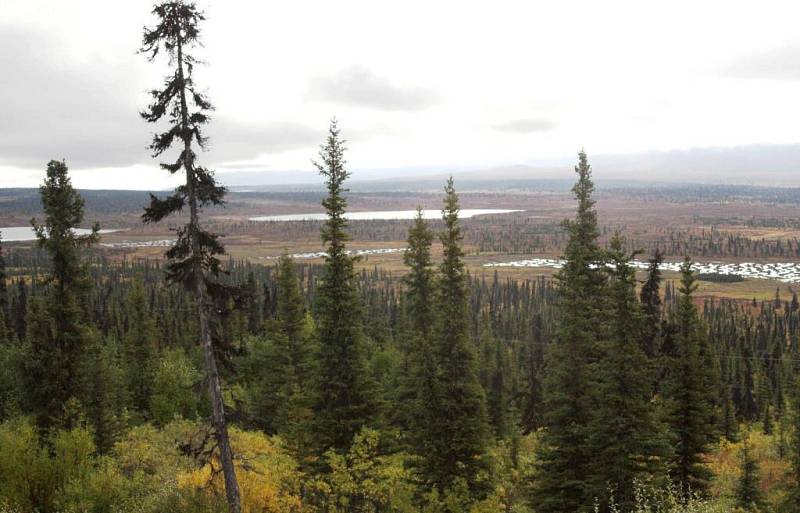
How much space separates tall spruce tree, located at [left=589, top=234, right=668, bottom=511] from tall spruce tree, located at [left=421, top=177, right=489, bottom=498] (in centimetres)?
591

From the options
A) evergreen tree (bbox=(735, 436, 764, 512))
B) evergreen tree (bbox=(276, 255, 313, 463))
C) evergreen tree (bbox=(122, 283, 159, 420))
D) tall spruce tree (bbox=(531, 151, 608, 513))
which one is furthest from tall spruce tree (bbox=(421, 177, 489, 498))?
evergreen tree (bbox=(122, 283, 159, 420))

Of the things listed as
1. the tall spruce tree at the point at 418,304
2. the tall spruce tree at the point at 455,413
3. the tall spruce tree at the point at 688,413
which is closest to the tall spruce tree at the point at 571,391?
the tall spruce tree at the point at 455,413

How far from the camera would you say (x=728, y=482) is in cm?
4066

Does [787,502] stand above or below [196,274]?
below

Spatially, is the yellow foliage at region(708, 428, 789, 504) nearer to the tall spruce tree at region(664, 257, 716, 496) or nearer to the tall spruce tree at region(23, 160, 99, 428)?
the tall spruce tree at region(664, 257, 716, 496)

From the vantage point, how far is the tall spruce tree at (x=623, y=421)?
23578mm

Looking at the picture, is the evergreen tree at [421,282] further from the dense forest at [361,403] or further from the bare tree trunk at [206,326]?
the bare tree trunk at [206,326]

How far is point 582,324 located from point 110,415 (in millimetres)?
31963

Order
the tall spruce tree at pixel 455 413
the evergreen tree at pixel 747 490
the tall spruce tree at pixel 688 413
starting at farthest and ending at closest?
the evergreen tree at pixel 747 490 → the tall spruce tree at pixel 688 413 → the tall spruce tree at pixel 455 413

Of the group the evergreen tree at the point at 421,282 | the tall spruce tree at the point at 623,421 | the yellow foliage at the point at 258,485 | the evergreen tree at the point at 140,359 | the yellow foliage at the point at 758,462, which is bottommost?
the yellow foliage at the point at 758,462

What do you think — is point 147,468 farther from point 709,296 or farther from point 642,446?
point 709,296

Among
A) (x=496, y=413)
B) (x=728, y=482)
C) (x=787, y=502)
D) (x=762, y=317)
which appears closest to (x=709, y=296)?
(x=762, y=317)

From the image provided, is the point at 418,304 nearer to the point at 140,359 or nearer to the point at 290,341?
the point at 290,341

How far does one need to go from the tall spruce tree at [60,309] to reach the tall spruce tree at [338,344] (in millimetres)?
13121
